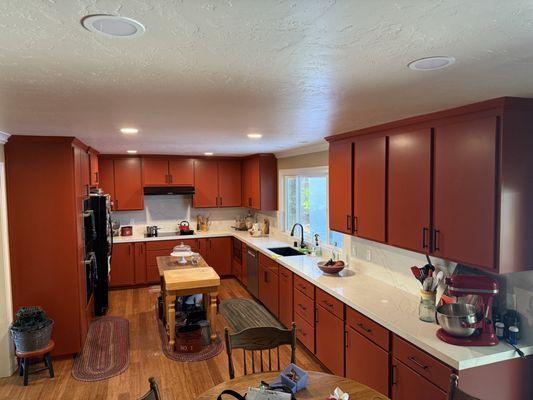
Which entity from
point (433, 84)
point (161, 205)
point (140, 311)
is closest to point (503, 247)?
point (433, 84)

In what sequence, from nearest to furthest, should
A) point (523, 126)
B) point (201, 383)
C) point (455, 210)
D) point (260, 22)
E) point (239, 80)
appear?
point (260, 22) < point (239, 80) < point (523, 126) < point (455, 210) < point (201, 383)

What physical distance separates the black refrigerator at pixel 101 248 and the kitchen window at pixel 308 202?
2657mm

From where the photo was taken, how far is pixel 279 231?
616cm

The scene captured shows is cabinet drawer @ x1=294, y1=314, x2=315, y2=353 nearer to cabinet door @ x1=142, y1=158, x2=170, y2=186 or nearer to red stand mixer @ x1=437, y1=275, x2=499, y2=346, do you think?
red stand mixer @ x1=437, y1=275, x2=499, y2=346

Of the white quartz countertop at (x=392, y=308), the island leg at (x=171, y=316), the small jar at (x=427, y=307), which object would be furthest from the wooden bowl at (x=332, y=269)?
the island leg at (x=171, y=316)

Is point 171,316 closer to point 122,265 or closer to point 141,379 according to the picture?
point 141,379

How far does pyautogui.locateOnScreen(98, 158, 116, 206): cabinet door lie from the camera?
6.31 meters

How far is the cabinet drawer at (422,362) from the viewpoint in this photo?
2.15m

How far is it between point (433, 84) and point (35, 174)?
354cm

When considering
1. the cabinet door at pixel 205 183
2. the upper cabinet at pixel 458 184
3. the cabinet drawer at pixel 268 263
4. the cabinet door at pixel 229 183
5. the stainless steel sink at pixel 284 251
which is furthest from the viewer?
the cabinet door at pixel 229 183

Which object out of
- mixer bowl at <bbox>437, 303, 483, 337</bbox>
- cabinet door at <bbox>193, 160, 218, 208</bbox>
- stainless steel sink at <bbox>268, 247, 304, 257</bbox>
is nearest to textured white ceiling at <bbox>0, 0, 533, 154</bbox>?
mixer bowl at <bbox>437, 303, 483, 337</bbox>

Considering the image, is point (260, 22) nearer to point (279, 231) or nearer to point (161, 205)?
point (279, 231)

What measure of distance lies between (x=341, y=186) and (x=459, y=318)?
1.74 meters

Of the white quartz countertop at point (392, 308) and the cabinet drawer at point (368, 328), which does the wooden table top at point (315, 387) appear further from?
the cabinet drawer at point (368, 328)
